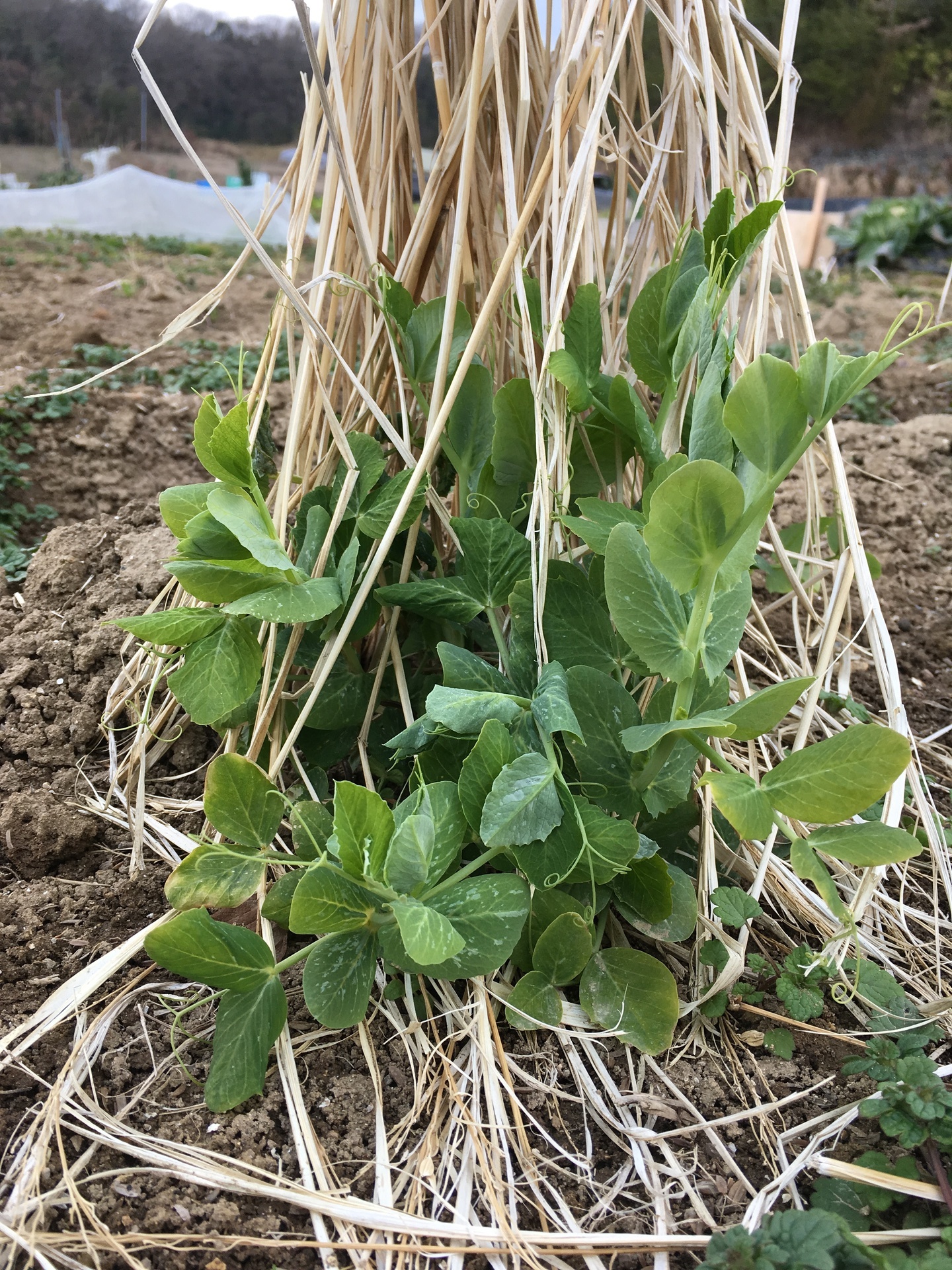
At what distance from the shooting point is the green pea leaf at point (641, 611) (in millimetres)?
606

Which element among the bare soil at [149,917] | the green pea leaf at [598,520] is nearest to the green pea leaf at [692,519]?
the green pea leaf at [598,520]

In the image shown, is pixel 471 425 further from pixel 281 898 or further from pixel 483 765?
pixel 281 898

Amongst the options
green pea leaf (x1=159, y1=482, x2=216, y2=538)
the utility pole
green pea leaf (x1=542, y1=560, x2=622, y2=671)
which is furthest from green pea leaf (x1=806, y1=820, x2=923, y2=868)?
the utility pole

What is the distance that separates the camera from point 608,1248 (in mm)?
570

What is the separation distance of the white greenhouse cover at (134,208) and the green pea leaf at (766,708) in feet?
17.2

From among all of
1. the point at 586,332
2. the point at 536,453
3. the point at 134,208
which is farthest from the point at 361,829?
the point at 134,208

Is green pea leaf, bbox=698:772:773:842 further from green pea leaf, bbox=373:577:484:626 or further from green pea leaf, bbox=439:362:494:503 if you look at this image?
green pea leaf, bbox=439:362:494:503

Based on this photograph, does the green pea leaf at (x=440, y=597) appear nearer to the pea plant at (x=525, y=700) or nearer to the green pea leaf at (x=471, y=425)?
the pea plant at (x=525, y=700)

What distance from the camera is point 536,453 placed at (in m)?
0.75

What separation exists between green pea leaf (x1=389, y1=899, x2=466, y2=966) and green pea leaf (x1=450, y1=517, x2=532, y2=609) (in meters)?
0.29

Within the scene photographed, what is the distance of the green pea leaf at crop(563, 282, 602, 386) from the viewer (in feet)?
2.40

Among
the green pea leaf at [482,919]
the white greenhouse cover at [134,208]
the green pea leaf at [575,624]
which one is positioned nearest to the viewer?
the green pea leaf at [482,919]

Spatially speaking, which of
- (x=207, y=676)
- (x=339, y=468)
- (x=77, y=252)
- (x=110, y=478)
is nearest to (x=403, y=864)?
(x=207, y=676)

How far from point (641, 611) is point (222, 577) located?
34 centimetres
